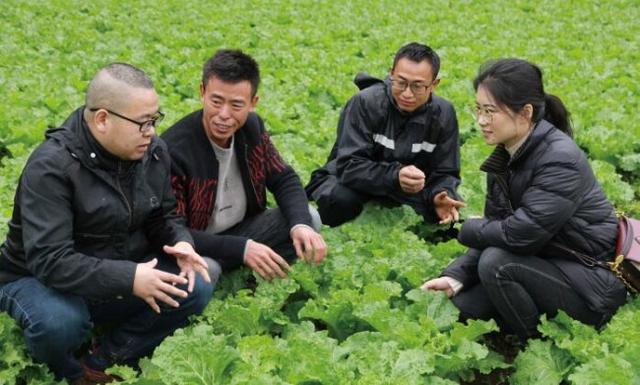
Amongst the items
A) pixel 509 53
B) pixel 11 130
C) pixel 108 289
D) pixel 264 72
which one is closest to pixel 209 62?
pixel 108 289

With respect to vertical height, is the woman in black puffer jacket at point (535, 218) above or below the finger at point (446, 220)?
above

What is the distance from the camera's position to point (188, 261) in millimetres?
3727

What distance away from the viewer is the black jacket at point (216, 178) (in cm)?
419

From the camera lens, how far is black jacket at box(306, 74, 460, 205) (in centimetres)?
512

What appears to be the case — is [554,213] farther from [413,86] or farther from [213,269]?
[213,269]

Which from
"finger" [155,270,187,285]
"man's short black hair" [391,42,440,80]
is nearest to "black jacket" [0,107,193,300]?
"finger" [155,270,187,285]

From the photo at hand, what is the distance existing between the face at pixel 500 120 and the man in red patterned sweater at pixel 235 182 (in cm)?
122

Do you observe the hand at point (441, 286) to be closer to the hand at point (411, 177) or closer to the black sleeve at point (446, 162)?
the hand at point (411, 177)

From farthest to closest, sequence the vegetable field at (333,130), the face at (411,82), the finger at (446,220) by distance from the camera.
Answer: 1. the finger at (446,220)
2. the face at (411,82)
3. the vegetable field at (333,130)

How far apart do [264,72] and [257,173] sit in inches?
214

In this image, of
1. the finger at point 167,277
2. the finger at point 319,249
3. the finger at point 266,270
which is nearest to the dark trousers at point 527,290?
the finger at point 319,249

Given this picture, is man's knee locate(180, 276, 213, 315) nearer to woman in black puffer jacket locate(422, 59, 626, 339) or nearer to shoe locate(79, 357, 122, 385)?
shoe locate(79, 357, 122, 385)

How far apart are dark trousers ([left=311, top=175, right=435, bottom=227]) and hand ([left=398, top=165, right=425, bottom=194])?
347 millimetres

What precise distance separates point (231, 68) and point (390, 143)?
1.56 meters
